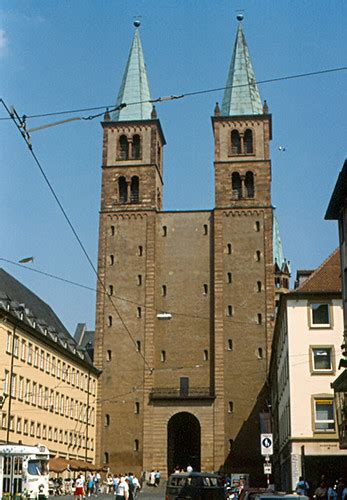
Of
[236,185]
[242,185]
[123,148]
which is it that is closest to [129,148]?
[123,148]

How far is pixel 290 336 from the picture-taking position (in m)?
39.0

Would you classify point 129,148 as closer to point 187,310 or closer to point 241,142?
point 241,142

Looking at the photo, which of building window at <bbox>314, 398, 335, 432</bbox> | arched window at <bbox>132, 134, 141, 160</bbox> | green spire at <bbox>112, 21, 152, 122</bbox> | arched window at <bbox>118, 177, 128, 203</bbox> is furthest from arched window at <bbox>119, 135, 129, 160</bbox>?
building window at <bbox>314, 398, 335, 432</bbox>

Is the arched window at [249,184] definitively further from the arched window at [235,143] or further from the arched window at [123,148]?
the arched window at [123,148]

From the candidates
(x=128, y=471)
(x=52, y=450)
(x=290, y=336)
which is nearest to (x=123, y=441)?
(x=128, y=471)

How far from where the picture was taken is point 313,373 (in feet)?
125

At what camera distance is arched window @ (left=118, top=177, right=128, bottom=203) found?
68312 mm

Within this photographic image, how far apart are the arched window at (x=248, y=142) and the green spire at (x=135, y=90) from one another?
8.22m

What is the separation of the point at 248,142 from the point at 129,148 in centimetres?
973

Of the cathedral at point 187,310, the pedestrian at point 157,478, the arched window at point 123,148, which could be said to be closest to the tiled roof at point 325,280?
the cathedral at point 187,310

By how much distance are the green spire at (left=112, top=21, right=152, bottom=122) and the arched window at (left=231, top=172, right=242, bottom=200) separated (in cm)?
902

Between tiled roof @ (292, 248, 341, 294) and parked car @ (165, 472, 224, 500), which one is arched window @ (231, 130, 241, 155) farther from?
parked car @ (165, 472, 224, 500)

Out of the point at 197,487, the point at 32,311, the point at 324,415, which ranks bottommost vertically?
the point at 197,487

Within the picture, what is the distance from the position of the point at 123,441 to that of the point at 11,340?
16.1 m
